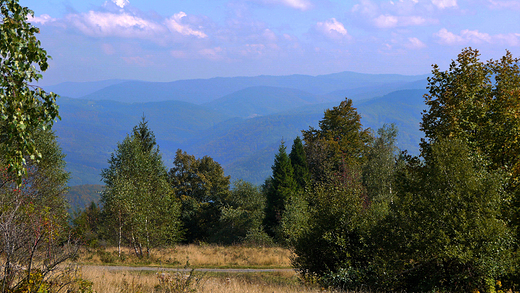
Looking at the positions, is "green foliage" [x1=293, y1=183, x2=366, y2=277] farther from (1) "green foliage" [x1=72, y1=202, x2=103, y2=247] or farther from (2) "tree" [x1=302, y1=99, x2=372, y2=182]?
(2) "tree" [x1=302, y1=99, x2=372, y2=182]

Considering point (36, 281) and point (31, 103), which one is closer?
point (31, 103)

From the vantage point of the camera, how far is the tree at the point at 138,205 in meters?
28.4

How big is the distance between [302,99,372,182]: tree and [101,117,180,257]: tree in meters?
21.2

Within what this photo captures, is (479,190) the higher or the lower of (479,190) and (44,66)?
the lower

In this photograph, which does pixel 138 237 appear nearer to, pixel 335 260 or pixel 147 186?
pixel 147 186

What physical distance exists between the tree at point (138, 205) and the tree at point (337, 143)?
836 inches

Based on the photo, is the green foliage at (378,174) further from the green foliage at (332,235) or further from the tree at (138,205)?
the green foliage at (332,235)

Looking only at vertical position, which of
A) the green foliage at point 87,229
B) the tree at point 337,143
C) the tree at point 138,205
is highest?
the tree at point 337,143

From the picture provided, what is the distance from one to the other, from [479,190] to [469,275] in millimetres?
2606

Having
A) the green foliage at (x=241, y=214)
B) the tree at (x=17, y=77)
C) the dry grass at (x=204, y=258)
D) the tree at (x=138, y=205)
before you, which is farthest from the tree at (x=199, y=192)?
the tree at (x=17, y=77)

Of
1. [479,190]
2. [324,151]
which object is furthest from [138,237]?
[324,151]

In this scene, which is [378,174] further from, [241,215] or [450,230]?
[450,230]

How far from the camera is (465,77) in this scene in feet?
58.6

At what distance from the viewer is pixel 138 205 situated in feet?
94.4
